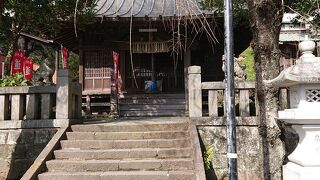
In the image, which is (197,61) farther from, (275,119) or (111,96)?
(275,119)

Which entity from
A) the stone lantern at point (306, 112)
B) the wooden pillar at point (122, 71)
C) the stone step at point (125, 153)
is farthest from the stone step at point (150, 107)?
the stone lantern at point (306, 112)

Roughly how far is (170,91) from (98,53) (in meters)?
3.71

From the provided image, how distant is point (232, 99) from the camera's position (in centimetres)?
403

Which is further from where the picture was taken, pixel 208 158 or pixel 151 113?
pixel 151 113

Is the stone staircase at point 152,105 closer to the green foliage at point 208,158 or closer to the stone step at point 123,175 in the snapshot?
the green foliage at point 208,158

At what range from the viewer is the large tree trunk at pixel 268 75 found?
570 centimetres

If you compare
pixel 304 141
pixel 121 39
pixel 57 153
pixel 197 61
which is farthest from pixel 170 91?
pixel 304 141

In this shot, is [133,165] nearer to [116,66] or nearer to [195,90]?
[195,90]

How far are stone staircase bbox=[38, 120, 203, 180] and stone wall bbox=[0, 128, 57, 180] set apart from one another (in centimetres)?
79

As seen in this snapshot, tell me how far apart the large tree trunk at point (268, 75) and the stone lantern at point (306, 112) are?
75 centimetres

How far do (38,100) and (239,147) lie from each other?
528cm

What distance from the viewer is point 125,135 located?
8.10 metres

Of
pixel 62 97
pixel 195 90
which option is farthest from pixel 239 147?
pixel 62 97

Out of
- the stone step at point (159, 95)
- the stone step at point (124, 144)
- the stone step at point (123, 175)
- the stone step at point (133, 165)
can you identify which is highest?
the stone step at point (159, 95)
